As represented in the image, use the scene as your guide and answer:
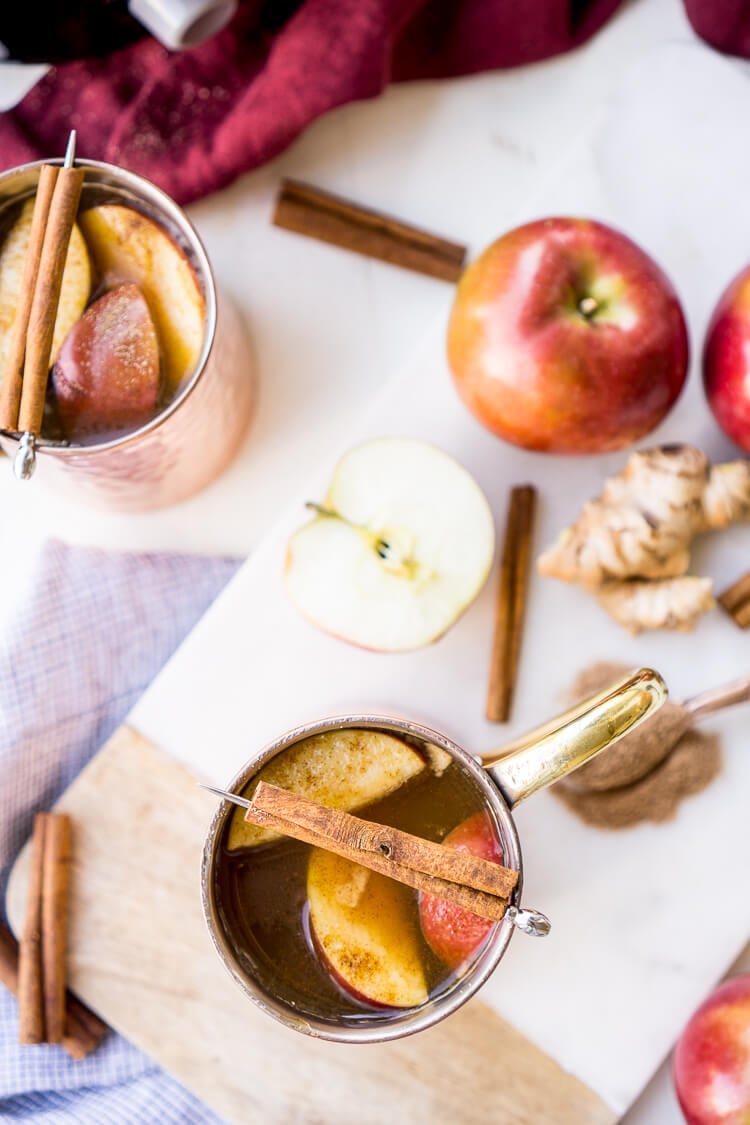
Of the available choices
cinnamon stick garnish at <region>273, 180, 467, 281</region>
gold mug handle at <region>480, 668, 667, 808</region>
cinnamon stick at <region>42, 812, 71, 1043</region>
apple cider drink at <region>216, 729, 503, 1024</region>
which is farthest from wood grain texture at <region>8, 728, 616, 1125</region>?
cinnamon stick garnish at <region>273, 180, 467, 281</region>

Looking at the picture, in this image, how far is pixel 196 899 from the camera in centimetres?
78

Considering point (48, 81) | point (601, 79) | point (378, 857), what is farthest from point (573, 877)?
point (48, 81)

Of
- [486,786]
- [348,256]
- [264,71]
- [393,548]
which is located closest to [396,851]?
[486,786]

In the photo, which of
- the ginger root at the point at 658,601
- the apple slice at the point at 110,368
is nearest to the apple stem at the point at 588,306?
the ginger root at the point at 658,601

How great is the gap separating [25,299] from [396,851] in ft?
1.32

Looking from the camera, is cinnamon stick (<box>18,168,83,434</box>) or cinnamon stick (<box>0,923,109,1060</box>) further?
cinnamon stick (<box>0,923,109,1060</box>)

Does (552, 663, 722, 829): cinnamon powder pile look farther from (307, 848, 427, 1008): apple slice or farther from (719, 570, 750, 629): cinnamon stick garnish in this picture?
(307, 848, 427, 1008): apple slice

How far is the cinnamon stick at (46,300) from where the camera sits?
60 centimetres

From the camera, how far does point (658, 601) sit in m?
0.77

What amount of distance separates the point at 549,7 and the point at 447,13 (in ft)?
0.29

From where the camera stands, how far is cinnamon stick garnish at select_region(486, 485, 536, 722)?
796 millimetres

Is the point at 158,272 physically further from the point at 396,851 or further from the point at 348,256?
the point at 396,851

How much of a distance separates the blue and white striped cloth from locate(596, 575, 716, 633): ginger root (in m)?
0.32

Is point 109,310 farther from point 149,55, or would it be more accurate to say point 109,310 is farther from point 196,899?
point 196,899
